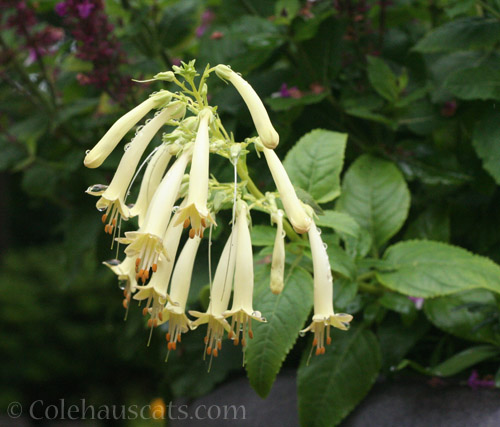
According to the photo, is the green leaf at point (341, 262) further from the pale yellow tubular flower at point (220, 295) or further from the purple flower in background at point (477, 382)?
the purple flower in background at point (477, 382)

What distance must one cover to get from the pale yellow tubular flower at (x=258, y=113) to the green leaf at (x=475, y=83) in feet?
1.95

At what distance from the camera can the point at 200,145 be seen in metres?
0.70

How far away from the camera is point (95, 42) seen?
53.2 inches

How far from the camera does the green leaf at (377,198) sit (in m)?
1.13

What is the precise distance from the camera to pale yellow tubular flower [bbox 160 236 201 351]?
29.5 inches

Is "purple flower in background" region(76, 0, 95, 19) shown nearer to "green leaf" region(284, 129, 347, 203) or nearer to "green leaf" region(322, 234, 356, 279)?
"green leaf" region(284, 129, 347, 203)

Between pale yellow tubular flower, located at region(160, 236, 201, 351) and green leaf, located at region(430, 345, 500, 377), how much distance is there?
55 cm

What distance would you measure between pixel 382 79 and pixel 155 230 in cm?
78

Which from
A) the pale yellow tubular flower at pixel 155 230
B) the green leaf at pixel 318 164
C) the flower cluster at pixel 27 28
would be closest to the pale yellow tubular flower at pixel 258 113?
the pale yellow tubular flower at pixel 155 230

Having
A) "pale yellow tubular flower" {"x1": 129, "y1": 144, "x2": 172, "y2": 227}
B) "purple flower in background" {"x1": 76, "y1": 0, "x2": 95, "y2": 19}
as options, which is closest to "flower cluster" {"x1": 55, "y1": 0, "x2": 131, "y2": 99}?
"purple flower in background" {"x1": 76, "y1": 0, "x2": 95, "y2": 19}

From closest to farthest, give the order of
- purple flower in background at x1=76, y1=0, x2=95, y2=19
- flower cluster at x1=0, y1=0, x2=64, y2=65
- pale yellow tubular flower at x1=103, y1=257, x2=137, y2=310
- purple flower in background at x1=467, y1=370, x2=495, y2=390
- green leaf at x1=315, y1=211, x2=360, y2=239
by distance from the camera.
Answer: pale yellow tubular flower at x1=103, y1=257, x2=137, y2=310 < green leaf at x1=315, y1=211, x2=360, y2=239 < purple flower in background at x1=467, y1=370, x2=495, y2=390 < purple flower in background at x1=76, y1=0, x2=95, y2=19 < flower cluster at x1=0, y1=0, x2=64, y2=65

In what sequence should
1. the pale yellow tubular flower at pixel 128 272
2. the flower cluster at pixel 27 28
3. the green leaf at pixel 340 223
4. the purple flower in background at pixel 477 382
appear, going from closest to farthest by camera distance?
the pale yellow tubular flower at pixel 128 272
the green leaf at pixel 340 223
the purple flower in background at pixel 477 382
the flower cluster at pixel 27 28

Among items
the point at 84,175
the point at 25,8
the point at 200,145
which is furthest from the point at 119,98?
the point at 200,145

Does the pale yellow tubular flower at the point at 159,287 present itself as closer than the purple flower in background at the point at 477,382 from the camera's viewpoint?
Yes
